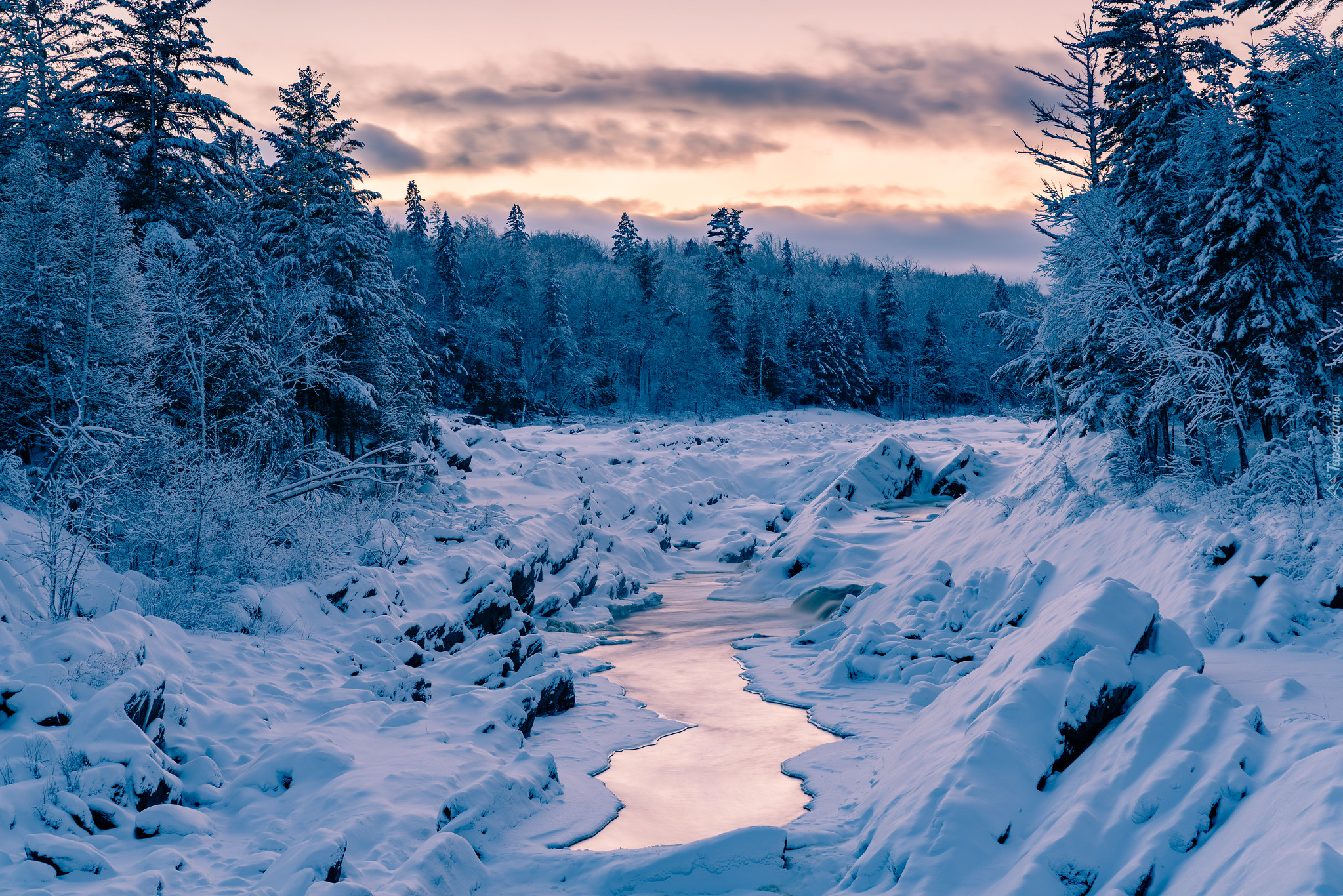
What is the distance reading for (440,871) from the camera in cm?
571

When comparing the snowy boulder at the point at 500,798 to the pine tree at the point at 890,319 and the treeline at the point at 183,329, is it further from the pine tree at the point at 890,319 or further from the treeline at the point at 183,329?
the pine tree at the point at 890,319

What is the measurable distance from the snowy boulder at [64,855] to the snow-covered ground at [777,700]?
20 mm

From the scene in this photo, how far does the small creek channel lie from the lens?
23.9ft

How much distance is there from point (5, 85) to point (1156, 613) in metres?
31.9

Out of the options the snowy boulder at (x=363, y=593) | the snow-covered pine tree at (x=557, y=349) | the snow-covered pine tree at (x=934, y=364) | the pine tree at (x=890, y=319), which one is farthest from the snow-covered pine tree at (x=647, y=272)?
the snowy boulder at (x=363, y=593)

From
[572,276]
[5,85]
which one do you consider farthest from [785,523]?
[572,276]

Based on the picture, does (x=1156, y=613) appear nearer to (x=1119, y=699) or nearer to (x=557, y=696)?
(x=1119, y=699)

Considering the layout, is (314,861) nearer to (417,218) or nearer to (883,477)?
(883,477)

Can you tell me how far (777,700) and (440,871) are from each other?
5.96m

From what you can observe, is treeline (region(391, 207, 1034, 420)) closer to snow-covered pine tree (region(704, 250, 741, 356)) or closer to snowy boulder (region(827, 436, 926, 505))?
snow-covered pine tree (region(704, 250, 741, 356))

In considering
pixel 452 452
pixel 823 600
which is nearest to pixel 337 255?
pixel 452 452

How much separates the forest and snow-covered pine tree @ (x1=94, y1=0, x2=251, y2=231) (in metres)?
0.07

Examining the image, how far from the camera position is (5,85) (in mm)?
23812

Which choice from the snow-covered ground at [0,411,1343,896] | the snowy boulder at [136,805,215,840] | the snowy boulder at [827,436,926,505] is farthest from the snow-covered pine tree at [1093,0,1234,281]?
the snowy boulder at [136,805,215,840]
